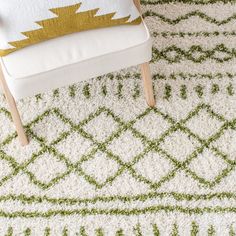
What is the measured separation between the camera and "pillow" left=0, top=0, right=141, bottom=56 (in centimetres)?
181

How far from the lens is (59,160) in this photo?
2188 millimetres

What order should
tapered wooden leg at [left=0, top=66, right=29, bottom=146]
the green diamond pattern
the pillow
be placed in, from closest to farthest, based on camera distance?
the pillow, tapered wooden leg at [left=0, top=66, right=29, bottom=146], the green diamond pattern

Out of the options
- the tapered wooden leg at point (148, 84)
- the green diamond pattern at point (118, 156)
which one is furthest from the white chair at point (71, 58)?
the green diamond pattern at point (118, 156)

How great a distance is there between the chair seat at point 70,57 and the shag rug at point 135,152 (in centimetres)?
38

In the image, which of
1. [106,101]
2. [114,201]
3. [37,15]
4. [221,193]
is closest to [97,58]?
[37,15]

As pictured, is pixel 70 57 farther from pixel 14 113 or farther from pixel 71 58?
pixel 14 113

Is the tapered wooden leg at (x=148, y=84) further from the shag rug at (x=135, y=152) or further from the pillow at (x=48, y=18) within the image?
the pillow at (x=48, y=18)

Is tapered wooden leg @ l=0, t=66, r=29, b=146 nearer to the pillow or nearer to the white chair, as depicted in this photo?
the white chair

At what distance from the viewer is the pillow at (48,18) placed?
1808 millimetres

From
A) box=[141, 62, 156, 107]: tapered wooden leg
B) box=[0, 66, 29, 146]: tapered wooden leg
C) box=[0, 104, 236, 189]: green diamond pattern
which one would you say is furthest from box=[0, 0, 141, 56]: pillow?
box=[0, 104, 236, 189]: green diamond pattern

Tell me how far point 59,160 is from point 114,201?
0.31m

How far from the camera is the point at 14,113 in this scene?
2117 mm

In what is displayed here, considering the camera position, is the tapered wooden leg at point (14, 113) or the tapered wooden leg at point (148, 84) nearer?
the tapered wooden leg at point (14, 113)

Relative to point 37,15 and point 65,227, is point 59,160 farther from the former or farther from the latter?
point 37,15
